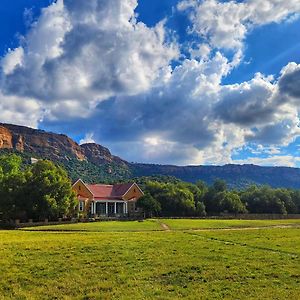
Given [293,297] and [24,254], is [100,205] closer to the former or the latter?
[24,254]

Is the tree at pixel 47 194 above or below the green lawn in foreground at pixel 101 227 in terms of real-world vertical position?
above

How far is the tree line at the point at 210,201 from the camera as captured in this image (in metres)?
88.5

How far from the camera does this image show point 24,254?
2189cm

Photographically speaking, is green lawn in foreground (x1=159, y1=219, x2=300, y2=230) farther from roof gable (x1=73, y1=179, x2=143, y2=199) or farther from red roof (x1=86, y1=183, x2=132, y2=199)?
red roof (x1=86, y1=183, x2=132, y2=199)

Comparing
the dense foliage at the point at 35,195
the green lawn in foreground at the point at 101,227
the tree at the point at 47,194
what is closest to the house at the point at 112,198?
the tree at the point at 47,194

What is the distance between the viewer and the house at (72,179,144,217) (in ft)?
300

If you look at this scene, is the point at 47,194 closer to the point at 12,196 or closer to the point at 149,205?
the point at 12,196

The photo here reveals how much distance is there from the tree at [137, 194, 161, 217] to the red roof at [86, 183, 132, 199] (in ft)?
34.6

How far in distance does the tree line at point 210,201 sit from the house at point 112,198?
371 cm

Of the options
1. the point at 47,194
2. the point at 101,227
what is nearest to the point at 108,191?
the point at 47,194

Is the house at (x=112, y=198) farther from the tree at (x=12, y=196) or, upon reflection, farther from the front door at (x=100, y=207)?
the tree at (x=12, y=196)

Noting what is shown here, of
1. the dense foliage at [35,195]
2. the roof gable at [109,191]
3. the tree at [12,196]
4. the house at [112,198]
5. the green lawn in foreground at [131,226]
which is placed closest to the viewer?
the green lawn in foreground at [131,226]

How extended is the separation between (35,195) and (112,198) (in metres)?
31.2

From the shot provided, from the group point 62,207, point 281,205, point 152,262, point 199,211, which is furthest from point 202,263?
point 281,205
